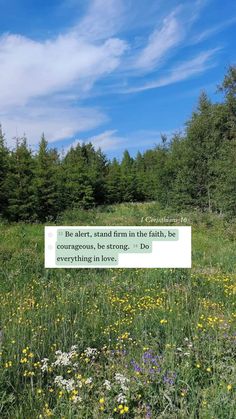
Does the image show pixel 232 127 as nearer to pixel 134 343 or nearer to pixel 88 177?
pixel 88 177

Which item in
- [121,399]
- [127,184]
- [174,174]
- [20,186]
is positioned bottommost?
[121,399]

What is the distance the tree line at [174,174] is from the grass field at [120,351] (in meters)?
12.3

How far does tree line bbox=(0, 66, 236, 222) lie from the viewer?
61.7 feet

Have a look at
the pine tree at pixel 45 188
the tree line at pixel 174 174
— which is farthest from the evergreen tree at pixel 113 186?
the pine tree at pixel 45 188

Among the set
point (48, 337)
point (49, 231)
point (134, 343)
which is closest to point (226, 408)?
point (134, 343)

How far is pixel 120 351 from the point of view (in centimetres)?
370

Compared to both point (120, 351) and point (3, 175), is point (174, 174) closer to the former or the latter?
point (3, 175)

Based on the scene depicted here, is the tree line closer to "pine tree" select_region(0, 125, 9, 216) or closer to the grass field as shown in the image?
"pine tree" select_region(0, 125, 9, 216)

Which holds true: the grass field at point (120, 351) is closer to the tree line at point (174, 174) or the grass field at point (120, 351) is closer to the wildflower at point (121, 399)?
the wildflower at point (121, 399)

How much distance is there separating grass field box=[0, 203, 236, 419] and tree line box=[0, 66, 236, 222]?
12.3m

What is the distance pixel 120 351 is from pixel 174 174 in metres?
21.3

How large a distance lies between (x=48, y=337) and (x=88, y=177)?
2405cm

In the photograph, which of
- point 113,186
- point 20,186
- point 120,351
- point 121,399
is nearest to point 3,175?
point 20,186

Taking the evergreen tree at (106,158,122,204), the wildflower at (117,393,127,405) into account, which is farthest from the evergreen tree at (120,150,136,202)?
the wildflower at (117,393,127,405)
